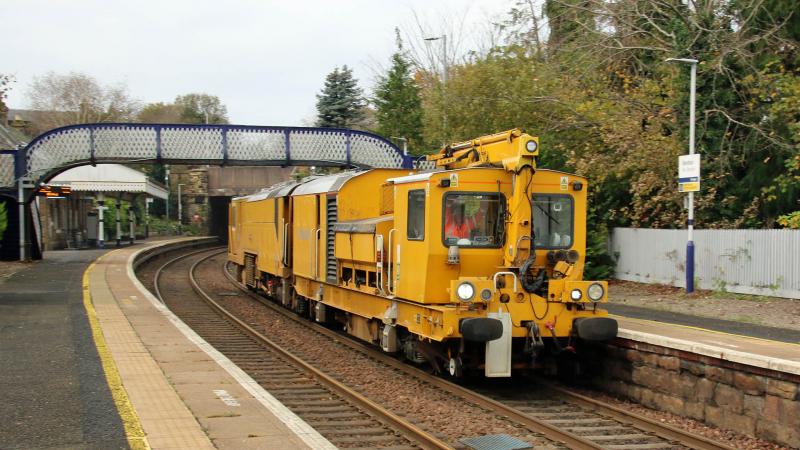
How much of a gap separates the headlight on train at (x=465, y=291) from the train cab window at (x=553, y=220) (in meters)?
1.46

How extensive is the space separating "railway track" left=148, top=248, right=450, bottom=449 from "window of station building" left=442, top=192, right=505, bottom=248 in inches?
96.4

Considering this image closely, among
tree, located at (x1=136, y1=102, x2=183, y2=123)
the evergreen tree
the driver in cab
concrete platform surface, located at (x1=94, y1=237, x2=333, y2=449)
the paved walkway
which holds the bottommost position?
concrete platform surface, located at (x1=94, y1=237, x2=333, y2=449)

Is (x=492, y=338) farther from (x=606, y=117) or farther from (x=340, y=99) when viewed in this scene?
(x=340, y=99)

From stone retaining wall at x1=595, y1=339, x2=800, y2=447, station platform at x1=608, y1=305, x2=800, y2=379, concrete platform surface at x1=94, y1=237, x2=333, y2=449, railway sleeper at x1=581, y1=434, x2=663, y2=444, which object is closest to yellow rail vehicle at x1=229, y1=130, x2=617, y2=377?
stone retaining wall at x1=595, y1=339, x2=800, y2=447

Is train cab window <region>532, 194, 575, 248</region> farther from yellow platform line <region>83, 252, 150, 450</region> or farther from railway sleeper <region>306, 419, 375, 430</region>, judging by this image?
yellow platform line <region>83, 252, 150, 450</region>

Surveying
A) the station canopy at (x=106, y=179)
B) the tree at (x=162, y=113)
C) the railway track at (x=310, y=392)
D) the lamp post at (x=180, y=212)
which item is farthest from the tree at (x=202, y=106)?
the railway track at (x=310, y=392)

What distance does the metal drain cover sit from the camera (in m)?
7.74

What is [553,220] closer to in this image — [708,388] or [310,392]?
[708,388]

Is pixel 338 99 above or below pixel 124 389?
above

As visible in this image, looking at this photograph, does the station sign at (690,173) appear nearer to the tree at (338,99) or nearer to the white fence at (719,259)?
the white fence at (719,259)

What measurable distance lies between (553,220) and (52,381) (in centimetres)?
676

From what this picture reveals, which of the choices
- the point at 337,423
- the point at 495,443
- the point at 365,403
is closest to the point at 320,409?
the point at 365,403

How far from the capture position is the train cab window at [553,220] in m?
10.6

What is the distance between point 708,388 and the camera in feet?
30.3
